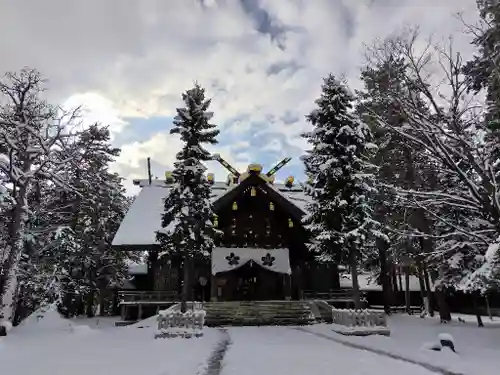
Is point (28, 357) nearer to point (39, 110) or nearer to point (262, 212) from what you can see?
point (39, 110)

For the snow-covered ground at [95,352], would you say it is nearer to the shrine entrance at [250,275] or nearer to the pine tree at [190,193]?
the pine tree at [190,193]

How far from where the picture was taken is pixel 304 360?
31.8 ft

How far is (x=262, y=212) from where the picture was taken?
27484 millimetres

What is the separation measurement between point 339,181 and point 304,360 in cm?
965

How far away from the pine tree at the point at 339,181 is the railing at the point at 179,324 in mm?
6318

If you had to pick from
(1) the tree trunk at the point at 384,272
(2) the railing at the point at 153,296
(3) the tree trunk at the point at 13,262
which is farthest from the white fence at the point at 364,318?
(3) the tree trunk at the point at 13,262

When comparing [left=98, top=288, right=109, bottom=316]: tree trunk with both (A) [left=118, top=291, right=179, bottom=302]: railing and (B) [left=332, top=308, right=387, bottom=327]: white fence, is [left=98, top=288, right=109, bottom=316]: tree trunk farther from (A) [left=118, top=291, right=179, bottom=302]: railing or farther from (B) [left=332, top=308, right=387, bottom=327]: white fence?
(B) [left=332, top=308, right=387, bottom=327]: white fence

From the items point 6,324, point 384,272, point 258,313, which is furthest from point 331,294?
point 6,324

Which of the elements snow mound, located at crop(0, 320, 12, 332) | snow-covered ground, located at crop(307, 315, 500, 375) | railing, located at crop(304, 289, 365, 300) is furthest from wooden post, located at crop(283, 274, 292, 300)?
snow mound, located at crop(0, 320, 12, 332)

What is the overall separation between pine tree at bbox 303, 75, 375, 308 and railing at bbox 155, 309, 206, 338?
6318 mm

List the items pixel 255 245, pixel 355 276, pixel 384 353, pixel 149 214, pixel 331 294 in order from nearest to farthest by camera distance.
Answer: pixel 384 353 → pixel 355 276 → pixel 331 294 → pixel 255 245 → pixel 149 214

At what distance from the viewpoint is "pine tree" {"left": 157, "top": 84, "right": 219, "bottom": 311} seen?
60.7 ft

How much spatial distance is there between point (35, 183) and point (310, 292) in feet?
56.7

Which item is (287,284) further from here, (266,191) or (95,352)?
(95,352)
